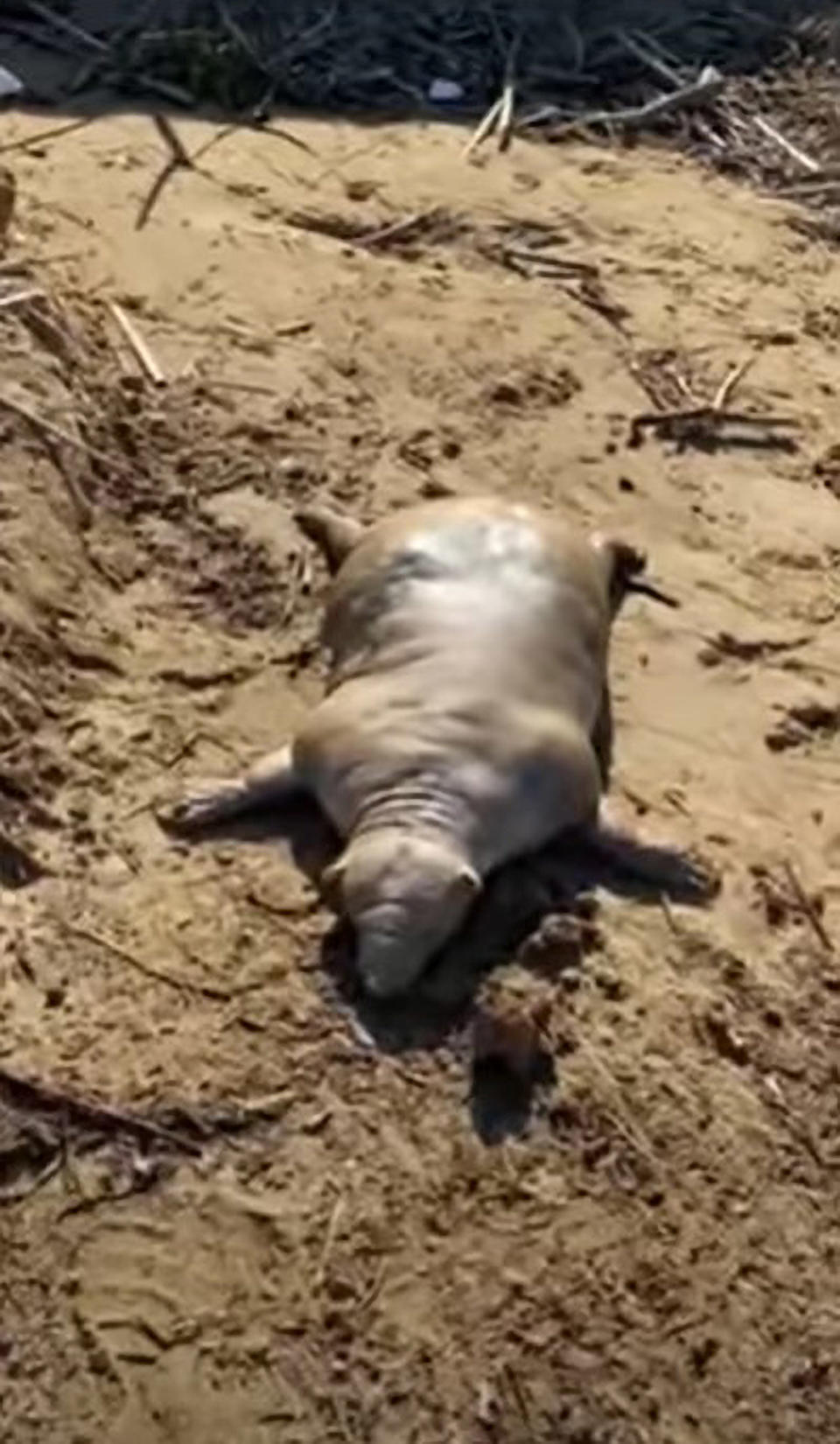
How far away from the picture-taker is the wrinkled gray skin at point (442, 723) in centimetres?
519

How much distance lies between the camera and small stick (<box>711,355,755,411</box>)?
694 centimetres

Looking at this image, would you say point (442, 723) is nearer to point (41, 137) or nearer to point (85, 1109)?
point (85, 1109)

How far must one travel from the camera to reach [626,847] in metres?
5.46

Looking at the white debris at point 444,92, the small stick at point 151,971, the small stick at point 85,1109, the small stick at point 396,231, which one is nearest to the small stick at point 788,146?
the white debris at point 444,92

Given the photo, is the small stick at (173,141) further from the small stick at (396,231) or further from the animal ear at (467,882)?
the animal ear at (467,882)

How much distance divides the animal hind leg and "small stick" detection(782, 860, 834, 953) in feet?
3.40

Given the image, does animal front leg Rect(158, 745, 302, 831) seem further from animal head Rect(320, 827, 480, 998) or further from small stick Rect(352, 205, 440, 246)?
small stick Rect(352, 205, 440, 246)

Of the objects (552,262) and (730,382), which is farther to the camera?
(552,262)

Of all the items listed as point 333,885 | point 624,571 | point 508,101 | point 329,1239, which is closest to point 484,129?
point 508,101

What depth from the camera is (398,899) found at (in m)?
5.15

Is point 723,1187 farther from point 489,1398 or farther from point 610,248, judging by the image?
point 610,248

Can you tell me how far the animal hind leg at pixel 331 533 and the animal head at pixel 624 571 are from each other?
0.44m

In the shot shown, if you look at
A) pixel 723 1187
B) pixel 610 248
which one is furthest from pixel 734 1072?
pixel 610 248

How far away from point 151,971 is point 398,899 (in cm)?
38
